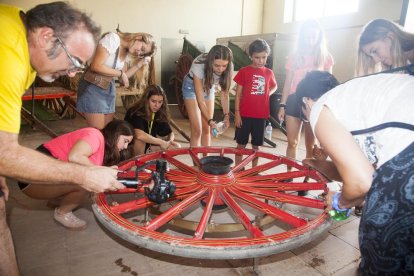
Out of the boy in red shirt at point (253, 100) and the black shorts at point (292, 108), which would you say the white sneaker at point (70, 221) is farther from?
the black shorts at point (292, 108)

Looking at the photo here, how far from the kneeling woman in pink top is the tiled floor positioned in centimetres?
20

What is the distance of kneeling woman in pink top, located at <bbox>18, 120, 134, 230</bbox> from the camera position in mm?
2291

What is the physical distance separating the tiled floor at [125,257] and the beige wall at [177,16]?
805 cm

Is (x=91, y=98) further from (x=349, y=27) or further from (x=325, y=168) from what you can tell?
(x=349, y=27)

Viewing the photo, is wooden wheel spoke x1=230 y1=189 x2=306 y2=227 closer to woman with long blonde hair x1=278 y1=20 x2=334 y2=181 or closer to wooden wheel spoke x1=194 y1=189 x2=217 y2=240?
wooden wheel spoke x1=194 y1=189 x2=217 y2=240

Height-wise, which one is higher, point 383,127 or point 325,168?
point 383,127

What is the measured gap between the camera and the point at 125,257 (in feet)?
7.61

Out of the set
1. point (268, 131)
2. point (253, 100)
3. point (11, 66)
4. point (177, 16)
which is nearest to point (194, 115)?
point (253, 100)

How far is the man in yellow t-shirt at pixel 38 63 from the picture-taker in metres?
1.34

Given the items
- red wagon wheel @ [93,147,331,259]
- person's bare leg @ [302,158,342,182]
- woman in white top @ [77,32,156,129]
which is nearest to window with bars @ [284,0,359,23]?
woman in white top @ [77,32,156,129]

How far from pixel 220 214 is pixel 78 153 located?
5.20 feet

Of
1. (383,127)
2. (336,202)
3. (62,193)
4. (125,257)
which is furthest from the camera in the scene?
(62,193)

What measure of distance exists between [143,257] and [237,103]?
90.5 inches

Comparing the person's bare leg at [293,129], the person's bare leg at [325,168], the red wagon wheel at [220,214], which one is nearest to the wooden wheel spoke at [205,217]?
the red wagon wheel at [220,214]
